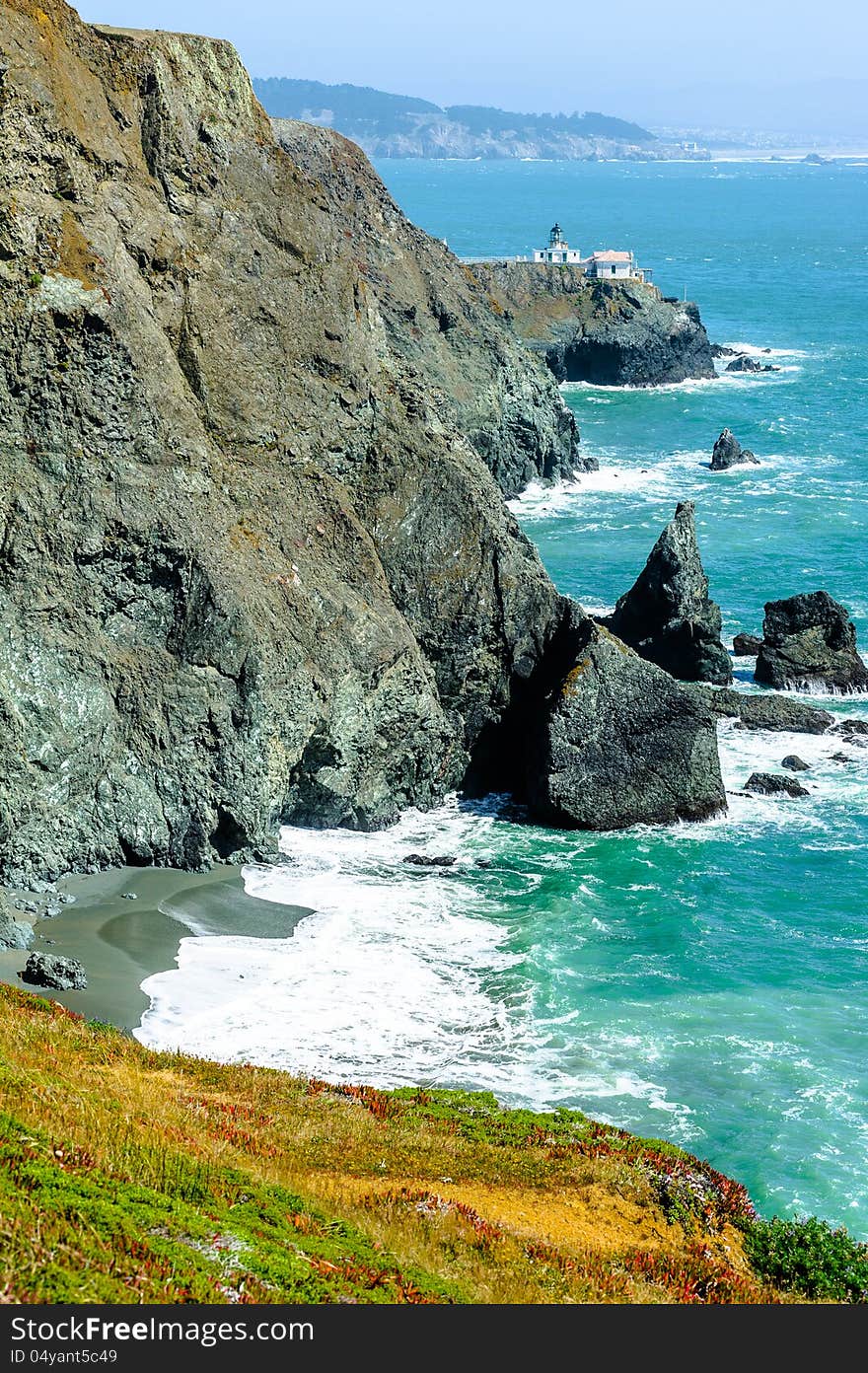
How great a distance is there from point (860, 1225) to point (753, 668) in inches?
1569

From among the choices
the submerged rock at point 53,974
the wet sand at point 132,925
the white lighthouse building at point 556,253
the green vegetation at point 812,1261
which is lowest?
the wet sand at point 132,925

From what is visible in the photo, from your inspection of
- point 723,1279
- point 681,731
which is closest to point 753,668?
point 681,731

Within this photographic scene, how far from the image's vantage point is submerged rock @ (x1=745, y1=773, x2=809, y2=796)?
5200 centimetres

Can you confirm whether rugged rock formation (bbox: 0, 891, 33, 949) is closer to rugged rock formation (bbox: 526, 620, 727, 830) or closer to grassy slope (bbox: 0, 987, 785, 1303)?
grassy slope (bbox: 0, 987, 785, 1303)

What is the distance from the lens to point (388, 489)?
169 feet

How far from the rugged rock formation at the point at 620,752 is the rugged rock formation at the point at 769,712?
7.98m

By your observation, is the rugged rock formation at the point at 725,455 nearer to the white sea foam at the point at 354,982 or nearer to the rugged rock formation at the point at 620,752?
the rugged rock formation at the point at 620,752

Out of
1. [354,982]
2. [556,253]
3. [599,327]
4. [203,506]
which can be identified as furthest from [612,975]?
[556,253]

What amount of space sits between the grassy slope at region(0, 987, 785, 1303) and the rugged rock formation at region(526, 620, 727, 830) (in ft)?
69.6

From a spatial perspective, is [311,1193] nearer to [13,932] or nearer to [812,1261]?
[812,1261]

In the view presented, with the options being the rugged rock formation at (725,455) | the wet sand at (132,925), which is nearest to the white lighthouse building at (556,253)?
the rugged rock formation at (725,455)

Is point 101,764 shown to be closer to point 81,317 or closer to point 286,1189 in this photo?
point 81,317

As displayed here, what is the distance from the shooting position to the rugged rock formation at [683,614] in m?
62.8

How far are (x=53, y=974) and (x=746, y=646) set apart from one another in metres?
42.9
